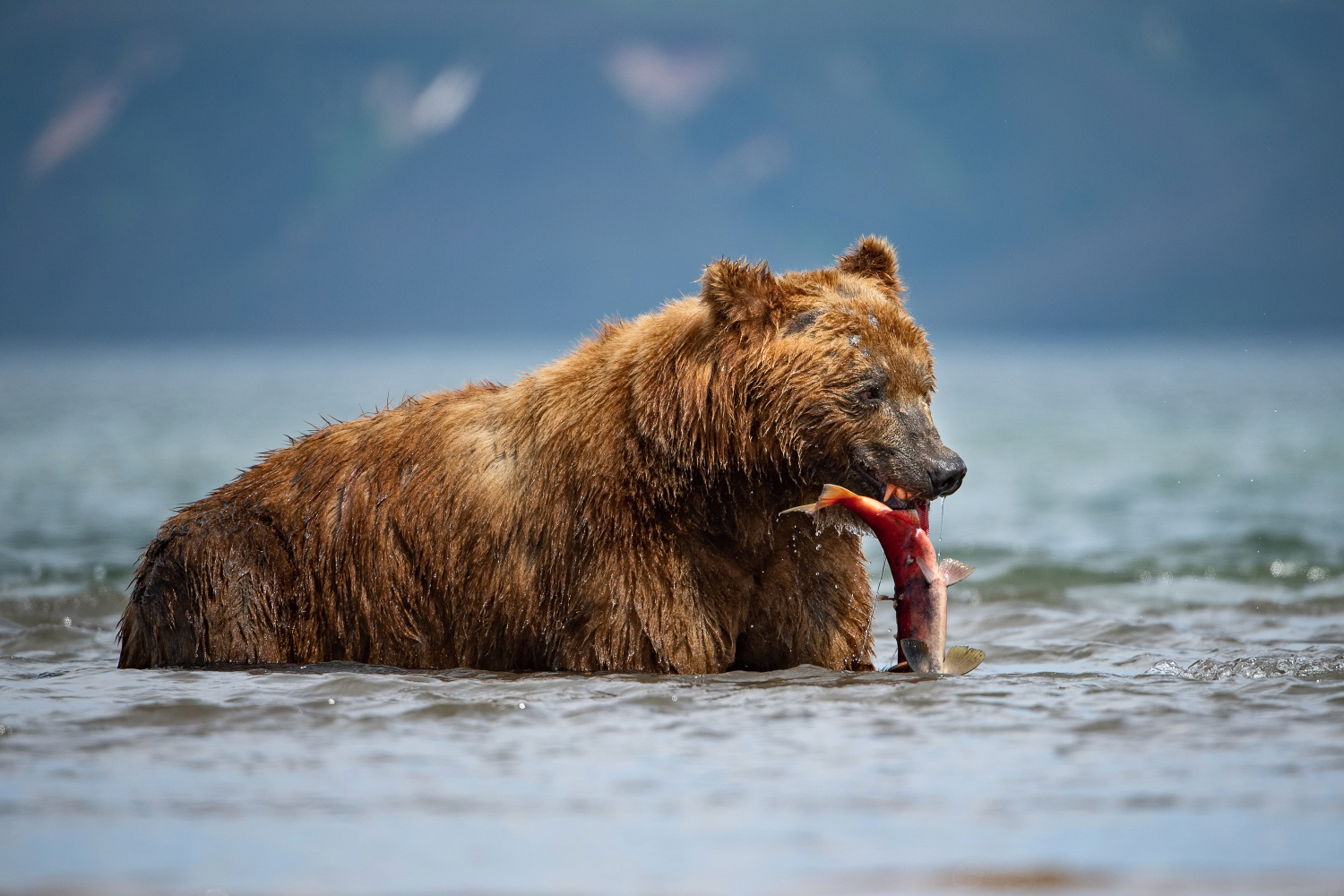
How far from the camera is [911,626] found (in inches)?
258

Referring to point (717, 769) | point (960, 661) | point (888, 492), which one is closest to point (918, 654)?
point (960, 661)

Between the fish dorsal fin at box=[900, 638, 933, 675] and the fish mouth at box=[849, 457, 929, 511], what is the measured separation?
0.60 metres

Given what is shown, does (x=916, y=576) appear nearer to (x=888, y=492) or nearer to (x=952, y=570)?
(x=952, y=570)

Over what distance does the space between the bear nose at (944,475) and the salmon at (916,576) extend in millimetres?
176

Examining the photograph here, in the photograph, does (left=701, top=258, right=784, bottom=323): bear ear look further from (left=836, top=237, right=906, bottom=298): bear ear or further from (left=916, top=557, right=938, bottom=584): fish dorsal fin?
(left=916, top=557, right=938, bottom=584): fish dorsal fin

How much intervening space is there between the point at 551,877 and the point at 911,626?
2820 millimetres

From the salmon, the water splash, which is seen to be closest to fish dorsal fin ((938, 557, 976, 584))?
the salmon

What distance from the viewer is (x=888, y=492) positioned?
6344 millimetres

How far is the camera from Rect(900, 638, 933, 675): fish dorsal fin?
6.57 m

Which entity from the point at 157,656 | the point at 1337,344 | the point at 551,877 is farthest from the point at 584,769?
the point at 1337,344

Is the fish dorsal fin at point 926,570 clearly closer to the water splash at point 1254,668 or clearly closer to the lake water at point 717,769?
the lake water at point 717,769

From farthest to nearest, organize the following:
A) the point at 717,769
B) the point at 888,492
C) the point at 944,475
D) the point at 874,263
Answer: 1. the point at 874,263
2. the point at 888,492
3. the point at 944,475
4. the point at 717,769

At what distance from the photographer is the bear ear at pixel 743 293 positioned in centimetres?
634

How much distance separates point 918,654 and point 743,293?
5.67 feet
